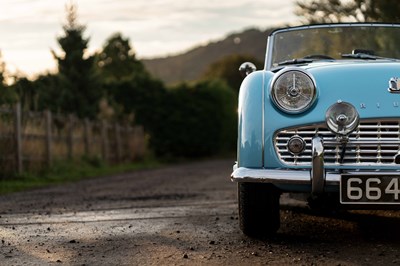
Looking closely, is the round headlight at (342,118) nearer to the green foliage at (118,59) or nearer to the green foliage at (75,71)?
the green foliage at (75,71)

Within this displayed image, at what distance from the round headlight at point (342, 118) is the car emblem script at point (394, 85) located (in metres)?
0.27

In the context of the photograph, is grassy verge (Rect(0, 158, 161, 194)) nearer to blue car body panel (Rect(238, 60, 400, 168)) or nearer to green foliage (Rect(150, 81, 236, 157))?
blue car body panel (Rect(238, 60, 400, 168))

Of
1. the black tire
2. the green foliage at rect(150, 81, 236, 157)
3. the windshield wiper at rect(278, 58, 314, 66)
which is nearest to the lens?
the black tire

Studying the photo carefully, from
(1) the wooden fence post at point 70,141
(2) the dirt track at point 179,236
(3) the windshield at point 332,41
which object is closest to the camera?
(2) the dirt track at point 179,236

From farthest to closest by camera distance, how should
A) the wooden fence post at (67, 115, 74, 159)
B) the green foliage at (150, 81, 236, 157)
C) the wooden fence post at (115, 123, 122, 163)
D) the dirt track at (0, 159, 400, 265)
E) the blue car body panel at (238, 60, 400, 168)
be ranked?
the green foliage at (150, 81, 236, 157), the wooden fence post at (115, 123, 122, 163), the wooden fence post at (67, 115, 74, 159), the blue car body panel at (238, 60, 400, 168), the dirt track at (0, 159, 400, 265)

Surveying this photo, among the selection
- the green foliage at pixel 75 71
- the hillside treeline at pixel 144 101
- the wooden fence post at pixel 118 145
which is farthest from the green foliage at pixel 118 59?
the wooden fence post at pixel 118 145

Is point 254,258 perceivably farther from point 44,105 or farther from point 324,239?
point 44,105

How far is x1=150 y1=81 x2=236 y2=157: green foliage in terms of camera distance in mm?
29312

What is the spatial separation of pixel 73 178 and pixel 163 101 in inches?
634

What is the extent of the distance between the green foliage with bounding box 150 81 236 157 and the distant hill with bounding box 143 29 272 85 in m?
71.1

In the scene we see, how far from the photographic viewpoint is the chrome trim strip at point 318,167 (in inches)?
172

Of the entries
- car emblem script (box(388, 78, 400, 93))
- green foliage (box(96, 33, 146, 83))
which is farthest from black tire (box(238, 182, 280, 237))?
green foliage (box(96, 33, 146, 83))

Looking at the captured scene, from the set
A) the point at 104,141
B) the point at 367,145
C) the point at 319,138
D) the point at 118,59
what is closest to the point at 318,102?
the point at 319,138

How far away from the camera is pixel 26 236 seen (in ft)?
17.4
